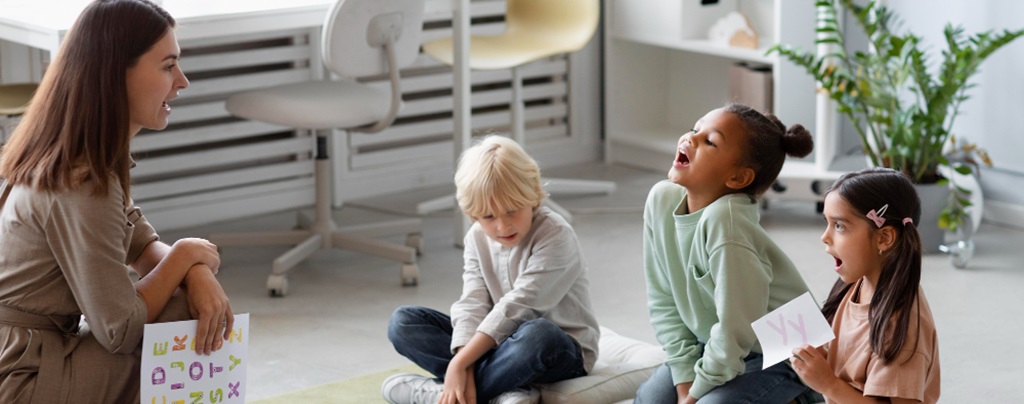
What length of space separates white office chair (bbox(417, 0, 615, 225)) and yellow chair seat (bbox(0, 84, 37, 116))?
115 centimetres

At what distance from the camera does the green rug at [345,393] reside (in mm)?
2656

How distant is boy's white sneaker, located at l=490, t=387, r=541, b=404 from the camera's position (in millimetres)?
2379

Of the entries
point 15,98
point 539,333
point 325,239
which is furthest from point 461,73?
point 539,333

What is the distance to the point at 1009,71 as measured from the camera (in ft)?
12.6

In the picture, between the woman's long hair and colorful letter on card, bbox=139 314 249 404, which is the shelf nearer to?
colorful letter on card, bbox=139 314 249 404

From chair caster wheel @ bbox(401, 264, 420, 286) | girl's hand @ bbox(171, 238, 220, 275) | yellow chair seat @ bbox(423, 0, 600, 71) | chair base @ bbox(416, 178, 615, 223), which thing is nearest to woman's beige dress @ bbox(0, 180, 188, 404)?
girl's hand @ bbox(171, 238, 220, 275)

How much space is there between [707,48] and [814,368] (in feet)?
8.23

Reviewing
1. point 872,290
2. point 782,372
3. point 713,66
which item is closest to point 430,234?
point 713,66

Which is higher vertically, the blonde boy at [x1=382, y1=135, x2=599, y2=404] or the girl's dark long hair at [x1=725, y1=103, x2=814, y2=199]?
the girl's dark long hair at [x1=725, y1=103, x2=814, y2=199]

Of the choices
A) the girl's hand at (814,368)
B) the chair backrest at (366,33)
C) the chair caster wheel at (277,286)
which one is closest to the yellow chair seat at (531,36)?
the chair backrest at (366,33)

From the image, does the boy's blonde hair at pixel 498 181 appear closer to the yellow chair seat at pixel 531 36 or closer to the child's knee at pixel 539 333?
the child's knee at pixel 539 333

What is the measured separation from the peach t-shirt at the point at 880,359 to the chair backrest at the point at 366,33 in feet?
5.42

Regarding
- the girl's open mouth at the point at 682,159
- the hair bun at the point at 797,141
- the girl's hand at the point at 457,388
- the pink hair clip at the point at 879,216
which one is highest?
the hair bun at the point at 797,141

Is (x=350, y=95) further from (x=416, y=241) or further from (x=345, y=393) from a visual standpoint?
(x=345, y=393)
